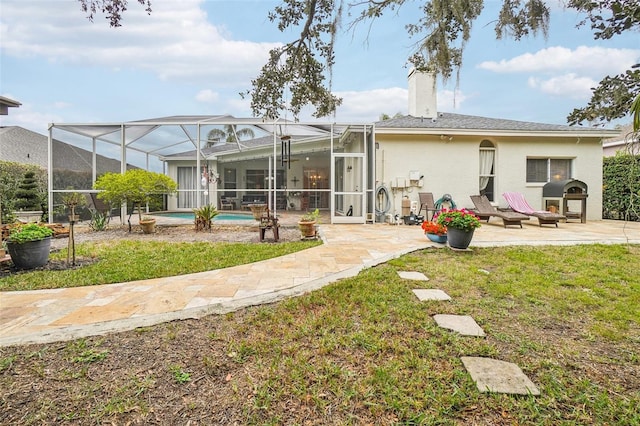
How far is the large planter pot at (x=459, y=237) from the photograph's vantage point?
533cm

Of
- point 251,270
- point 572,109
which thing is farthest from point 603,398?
point 251,270

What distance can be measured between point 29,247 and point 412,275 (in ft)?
17.9

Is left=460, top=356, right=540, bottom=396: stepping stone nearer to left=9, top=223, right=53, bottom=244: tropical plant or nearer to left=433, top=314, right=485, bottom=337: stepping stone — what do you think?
left=433, top=314, right=485, bottom=337: stepping stone

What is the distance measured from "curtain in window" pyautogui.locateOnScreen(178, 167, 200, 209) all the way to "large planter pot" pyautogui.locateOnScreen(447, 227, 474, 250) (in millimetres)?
13653

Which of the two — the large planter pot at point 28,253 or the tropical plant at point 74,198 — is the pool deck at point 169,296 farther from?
the tropical plant at point 74,198

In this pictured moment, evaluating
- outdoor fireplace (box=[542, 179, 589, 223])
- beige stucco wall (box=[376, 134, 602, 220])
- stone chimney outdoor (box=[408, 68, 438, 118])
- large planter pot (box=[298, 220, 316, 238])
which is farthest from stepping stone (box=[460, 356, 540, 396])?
stone chimney outdoor (box=[408, 68, 438, 118])

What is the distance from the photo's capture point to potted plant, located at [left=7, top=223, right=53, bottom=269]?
4465mm

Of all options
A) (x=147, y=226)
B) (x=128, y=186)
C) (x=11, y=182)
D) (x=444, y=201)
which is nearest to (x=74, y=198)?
(x=11, y=182)

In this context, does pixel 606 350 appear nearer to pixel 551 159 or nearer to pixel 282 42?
pixel 282 42

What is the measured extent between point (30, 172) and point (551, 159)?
54.1 feet

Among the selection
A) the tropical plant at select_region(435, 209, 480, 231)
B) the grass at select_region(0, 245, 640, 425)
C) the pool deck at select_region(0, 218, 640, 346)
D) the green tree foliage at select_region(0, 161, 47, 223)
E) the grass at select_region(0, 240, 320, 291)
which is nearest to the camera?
the grass at select_region(0, 245, 640, 425)

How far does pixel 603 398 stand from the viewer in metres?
1.69

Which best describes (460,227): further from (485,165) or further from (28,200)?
(28,200)

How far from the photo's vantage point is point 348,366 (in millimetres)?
2012
